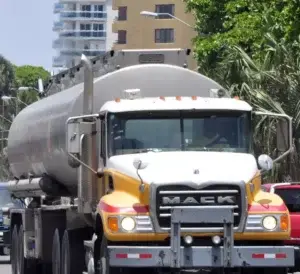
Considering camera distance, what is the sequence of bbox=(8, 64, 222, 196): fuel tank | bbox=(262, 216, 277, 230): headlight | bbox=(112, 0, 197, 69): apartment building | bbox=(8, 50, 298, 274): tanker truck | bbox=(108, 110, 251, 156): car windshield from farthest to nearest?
bbox=(112, 0, 197, 69): apartment building, bbox=(8, 64, 222, 196): fuel tank, bbox=(108, 110, 251, 156): car windshield, bbox=(262, 216, 277, 230): headlight, bbox=(8, 50, 298, 274): tanker truck

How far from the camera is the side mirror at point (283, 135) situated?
1727cm

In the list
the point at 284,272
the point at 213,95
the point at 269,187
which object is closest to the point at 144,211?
the point at 284,272

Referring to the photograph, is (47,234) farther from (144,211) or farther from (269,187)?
(144,211)

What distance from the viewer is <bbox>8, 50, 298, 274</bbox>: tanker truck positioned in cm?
1606

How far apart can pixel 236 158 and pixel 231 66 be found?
74.1 ft

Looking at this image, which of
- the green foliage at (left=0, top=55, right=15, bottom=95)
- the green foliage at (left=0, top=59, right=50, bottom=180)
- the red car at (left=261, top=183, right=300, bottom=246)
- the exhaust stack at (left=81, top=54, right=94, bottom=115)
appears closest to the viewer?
the exhaust stack at (left=81, top=54, right=94, bottom=115)

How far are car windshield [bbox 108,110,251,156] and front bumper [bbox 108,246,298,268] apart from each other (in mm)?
1692

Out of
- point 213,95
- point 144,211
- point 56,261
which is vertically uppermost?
point 213,95

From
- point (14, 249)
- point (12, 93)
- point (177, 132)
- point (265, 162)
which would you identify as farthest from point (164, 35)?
point (265, 162)

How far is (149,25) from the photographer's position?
11225 centimetres

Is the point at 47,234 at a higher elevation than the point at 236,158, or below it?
below

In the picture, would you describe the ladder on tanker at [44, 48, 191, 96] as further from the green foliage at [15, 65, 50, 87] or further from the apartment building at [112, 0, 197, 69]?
the green foliage at [15, 65, 50, 87]

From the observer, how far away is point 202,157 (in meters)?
16.8

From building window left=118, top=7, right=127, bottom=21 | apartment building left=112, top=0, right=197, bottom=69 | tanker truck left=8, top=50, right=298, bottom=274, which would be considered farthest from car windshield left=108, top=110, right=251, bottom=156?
building window left=118, top=7, right=127, bottom=21
